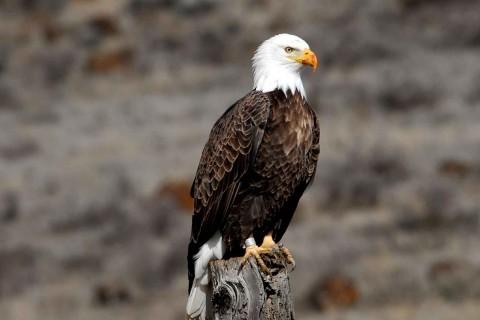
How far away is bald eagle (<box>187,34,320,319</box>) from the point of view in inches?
268

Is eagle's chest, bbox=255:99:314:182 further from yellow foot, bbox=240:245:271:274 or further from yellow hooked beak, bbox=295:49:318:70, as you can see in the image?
yellow foot, bbox=240:245:271:274

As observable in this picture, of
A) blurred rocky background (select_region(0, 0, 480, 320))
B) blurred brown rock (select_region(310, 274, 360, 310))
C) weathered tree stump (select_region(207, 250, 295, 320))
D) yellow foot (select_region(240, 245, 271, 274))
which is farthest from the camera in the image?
blurred rocky background (select_region(0, 0, 480, 320))

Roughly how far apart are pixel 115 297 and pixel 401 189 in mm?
5398

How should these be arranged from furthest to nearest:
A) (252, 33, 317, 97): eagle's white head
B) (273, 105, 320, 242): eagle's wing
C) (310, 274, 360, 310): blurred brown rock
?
(310, 274, 360, 310): blurred brown rock, (252, 33, 317, 97): eagle's white head, (273, 105, 320, 242): eagle's wing

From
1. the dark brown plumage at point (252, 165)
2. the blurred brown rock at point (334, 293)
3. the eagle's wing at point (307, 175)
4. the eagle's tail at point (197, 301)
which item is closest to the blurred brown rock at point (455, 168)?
the blurred brown rock at point (334, 293)

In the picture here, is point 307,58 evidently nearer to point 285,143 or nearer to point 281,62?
point 281,62

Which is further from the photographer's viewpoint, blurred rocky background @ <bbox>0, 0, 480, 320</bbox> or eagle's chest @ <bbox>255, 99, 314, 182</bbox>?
blurred rocky background @ <bbox>0, 0, 480, 320</bbox>

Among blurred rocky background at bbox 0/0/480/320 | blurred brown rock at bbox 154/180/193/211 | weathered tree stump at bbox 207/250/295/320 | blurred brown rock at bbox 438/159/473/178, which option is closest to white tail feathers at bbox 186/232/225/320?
weathered tree stump at bbox 207/250/295/320

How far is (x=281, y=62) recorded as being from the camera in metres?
7.20

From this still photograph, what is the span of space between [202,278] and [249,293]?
1.47m

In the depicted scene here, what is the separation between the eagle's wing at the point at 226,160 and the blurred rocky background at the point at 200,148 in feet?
17.2

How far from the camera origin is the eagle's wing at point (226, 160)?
6781 millimetres

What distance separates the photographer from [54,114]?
25922mm

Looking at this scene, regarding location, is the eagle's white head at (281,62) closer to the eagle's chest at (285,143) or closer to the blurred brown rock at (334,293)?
the eagle's chest at (285,143)
